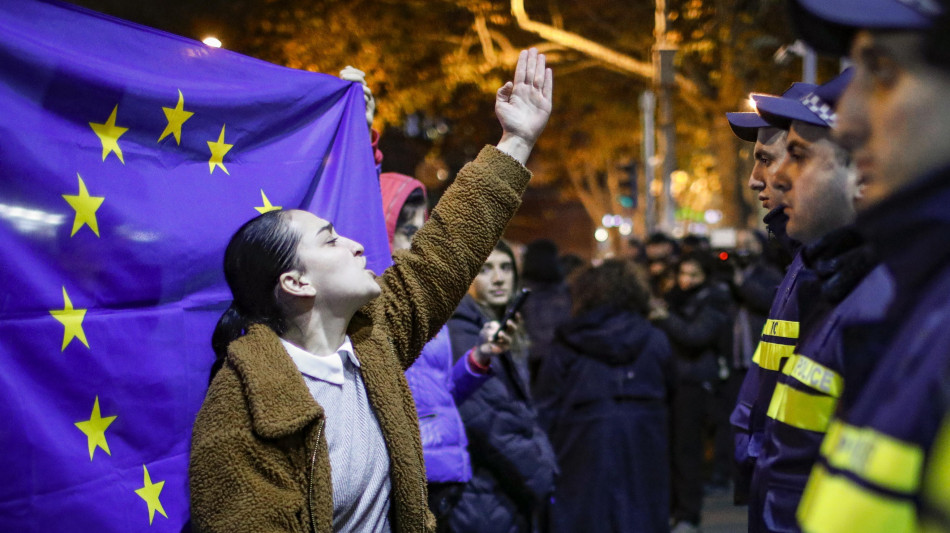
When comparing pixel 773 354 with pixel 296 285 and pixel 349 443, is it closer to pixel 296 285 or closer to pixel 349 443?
pixel 349 443

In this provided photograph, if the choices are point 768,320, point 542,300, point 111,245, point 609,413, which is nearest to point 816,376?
point 768,320

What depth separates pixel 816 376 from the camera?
177 cm

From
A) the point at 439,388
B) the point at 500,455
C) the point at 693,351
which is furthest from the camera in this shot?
the point at 693,351

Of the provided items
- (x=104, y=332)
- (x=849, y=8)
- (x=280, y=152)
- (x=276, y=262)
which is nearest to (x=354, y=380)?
(x=276, y=262)

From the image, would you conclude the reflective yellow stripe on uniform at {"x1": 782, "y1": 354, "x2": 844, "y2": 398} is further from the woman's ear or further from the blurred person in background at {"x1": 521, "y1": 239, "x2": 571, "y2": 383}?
the blurred person in background at {"x1": 521, "y1": 239, "x2": 571, "y2": 383}

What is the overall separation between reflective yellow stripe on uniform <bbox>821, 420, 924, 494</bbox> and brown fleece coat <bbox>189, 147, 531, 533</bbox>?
145 cm

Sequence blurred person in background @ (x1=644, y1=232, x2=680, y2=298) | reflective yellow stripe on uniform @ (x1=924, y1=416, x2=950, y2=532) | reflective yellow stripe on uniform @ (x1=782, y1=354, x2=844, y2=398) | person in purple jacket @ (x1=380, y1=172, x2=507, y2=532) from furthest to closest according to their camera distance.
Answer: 1. blurred person in background @ (x1=644, y1=232, x2=680, y2=298)
2. person in purple jacket @ (x1=380, y1=172, x2=507, y2=532)
3. reflective yellow stripe on uniform @ (x1=782, y1=354, x2=844, y2=398)
4. reflective yellow stripe on uniform @ (x1=924, y1=416, x2=950, y2=532)

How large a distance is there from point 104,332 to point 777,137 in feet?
7.16

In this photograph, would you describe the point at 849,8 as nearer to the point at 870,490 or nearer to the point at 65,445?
the point at 870,490

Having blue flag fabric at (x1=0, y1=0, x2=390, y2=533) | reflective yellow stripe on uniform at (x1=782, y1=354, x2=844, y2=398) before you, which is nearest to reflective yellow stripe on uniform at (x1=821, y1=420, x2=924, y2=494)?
reflective yellow stripe on uniform at (x1=782, y1=354, x2=844, y2=398)

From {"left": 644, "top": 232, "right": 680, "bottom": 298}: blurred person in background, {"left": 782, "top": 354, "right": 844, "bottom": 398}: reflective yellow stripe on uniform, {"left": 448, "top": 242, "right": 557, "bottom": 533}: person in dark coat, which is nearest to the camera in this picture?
{"left": 782, "top": 354, "right": 844, "bottom": 398}: reflective yellow stripe on uniform

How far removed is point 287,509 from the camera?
2139mm

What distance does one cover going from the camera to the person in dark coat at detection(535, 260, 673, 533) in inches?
226

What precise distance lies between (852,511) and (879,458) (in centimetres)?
7
